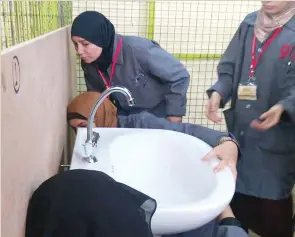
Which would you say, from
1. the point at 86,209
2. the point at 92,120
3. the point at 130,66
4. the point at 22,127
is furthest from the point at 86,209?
the point at 130,66

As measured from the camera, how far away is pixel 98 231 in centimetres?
53

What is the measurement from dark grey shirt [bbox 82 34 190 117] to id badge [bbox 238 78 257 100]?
1.14ft

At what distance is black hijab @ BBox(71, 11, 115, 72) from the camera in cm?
142

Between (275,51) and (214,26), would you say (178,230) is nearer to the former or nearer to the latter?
(275,51)

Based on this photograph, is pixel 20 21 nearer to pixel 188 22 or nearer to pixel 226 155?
pixel 226 155

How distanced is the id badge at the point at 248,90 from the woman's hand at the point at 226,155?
0.24 metres

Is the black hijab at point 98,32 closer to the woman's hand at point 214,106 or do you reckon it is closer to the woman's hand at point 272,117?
the woman's hand at point 214,106

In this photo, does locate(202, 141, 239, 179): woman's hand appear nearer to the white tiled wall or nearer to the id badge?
the id badge

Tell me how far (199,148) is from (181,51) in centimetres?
131

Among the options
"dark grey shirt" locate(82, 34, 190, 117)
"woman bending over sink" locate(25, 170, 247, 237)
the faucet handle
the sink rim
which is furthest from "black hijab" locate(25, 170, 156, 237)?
"dark grey shirt" locate(82, 34, 190, 117)

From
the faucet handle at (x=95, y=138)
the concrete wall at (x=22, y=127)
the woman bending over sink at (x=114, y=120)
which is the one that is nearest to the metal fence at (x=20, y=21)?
the concrete wall at (x=22, y=127)

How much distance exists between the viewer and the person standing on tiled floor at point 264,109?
3.79ft

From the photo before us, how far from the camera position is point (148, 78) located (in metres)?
1.53

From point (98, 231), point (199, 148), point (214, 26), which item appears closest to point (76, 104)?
point (199, 148)
